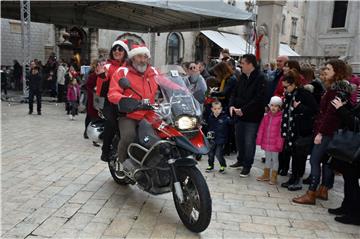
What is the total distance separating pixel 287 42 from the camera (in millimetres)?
38000

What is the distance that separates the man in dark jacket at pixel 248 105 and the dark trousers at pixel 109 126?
6.36ft

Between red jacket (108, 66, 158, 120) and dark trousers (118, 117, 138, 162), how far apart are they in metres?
0.08

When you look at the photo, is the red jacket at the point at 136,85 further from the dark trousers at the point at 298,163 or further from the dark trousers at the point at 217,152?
the dark trousers at the point at 298,163

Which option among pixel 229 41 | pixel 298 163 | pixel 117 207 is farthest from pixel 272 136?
pixel 229 41

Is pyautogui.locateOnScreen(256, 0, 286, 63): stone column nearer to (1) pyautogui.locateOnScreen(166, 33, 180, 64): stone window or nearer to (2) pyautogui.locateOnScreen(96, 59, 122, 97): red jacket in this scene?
(2) pyautogui.locateOnScreen(96, 59, 122, 97): red jacket

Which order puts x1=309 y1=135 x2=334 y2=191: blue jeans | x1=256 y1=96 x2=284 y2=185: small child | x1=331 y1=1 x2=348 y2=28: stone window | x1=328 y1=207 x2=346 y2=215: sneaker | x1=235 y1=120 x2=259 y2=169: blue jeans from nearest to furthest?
x1=328 y1=207 x2=346 y2=215: sneaker < x1=309 y1=135 x2=334 y2=191: blue jeans < x1=256 y1=96 x2=284 y2=185: small child < x1=235 y1=120 x2=259 y2=169: blue jeans < x1=331 y1=1 x2=348 y2=28: stone window

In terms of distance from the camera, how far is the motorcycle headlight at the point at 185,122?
3.55m

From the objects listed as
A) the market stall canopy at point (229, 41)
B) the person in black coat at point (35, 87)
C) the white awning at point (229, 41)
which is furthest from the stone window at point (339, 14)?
the person in black coat at point (35, 87)

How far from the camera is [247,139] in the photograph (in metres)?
5.66

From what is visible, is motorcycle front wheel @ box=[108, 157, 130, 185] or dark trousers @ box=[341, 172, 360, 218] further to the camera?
motorcycle front wheel @ box=[108, 157, 130, 185]

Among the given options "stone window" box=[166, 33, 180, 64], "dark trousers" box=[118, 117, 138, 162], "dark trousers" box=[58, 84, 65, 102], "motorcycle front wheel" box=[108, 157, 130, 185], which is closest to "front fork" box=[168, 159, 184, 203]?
"dark trousers" box=[118, 117, 138, 162]

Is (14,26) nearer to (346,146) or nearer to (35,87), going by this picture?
(35,87)

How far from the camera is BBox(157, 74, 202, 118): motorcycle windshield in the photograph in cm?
363

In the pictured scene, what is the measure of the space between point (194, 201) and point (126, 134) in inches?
43.2
